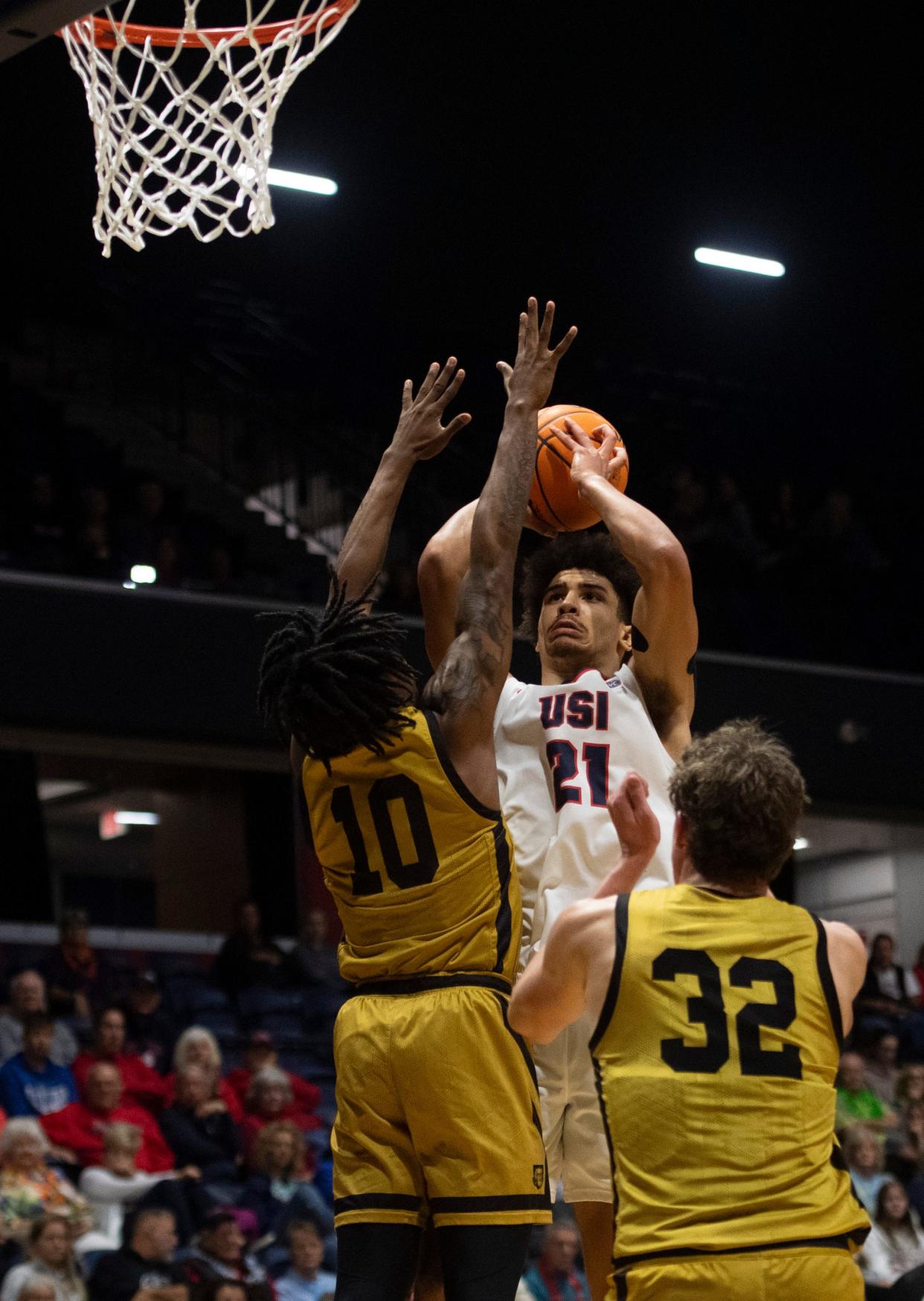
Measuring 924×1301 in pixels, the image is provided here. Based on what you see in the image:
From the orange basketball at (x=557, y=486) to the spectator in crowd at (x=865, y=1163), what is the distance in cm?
648

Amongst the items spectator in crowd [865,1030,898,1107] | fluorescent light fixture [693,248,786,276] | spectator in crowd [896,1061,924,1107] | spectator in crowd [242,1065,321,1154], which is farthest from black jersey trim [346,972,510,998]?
fluorescent light fixture [693,248,786,276]

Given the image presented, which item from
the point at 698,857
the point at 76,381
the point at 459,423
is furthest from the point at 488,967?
the point at 76,381

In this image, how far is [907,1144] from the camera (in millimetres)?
10953

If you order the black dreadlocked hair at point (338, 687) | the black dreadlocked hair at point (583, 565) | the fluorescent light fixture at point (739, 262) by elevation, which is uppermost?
the fluorescent light fixture at point (739, 262)

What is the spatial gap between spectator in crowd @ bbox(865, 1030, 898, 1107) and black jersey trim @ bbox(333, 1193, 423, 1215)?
8633 millimetres

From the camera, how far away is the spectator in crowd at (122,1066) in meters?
9.16

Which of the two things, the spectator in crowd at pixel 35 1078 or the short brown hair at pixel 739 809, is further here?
the spectator in crowd at pixel 35 1078

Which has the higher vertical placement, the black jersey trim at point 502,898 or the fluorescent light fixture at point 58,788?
the fluorescent light fixture at point 58,788

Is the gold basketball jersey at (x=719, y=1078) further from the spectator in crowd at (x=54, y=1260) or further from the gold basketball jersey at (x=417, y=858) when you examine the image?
the spectator in crowd at (x=54, y=1260)

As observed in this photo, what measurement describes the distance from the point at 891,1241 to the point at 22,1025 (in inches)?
188

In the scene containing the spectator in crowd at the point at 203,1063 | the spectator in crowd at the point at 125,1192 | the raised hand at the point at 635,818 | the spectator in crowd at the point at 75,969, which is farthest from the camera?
the spectator in crowd at the point at 75,969

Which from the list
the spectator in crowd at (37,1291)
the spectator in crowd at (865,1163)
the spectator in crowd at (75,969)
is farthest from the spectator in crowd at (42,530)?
the spectator in crowd at (865,1163)

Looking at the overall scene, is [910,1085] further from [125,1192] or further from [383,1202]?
[383,1202]

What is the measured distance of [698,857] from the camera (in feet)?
10.2
